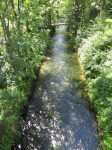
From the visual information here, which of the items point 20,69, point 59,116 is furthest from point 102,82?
point 20,69

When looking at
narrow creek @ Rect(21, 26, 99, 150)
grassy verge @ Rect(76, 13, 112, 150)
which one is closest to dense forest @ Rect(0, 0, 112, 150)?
grassy verge @ Rect(76, 13, 112, 150)

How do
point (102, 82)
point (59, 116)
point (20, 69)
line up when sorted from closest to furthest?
1. point (102, 82)
2. point (59, 116)
3. point (20, 69)

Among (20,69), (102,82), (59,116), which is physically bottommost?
(59,116)

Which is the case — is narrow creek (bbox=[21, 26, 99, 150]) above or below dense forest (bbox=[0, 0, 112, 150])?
below

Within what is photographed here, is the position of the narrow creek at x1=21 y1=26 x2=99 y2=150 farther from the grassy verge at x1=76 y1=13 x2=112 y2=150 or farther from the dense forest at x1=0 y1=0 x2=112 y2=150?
the grassy verge at x1=76 y1=13 x2=112 y2=150

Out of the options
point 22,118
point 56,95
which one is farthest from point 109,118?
point 22,118

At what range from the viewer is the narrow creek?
6.24 m

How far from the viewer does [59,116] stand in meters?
7.82

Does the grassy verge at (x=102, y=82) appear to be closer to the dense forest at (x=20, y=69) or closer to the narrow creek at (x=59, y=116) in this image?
the dense forest at (x=20, y=69)

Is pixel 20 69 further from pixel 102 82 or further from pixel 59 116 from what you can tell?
pixel 102 82

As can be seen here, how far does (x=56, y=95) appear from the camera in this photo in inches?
381

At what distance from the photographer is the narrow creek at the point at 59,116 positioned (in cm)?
624

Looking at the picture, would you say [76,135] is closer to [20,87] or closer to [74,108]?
[74,108]

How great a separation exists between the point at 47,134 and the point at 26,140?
1.26 m
